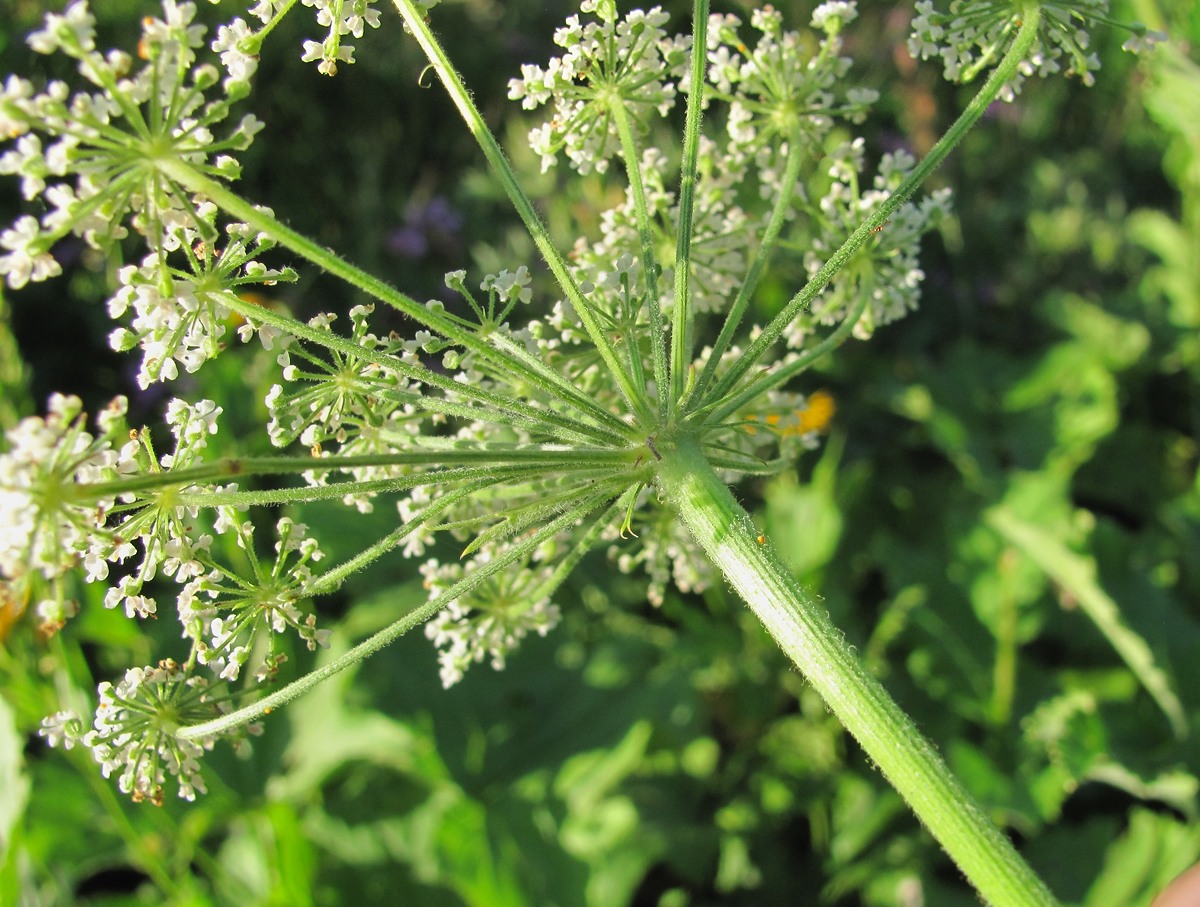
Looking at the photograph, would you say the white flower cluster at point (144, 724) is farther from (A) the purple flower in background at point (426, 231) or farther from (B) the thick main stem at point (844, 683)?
(A) the purple flower in background at point (426, 231)

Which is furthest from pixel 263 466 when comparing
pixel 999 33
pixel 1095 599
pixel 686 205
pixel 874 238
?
pixel 1095 599

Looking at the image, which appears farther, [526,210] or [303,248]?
[526,210]

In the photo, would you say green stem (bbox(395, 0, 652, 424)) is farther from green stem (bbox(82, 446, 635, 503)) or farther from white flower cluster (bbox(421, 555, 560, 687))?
white flower cluster (bbox(421, 555, 560, 687))

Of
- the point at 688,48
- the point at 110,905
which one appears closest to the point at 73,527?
the point at 688,48

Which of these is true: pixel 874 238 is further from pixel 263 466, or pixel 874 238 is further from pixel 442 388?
pixel 263 466

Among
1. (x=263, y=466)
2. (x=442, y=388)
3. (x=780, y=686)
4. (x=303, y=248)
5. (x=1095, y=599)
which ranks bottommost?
(x=1095, y=599)

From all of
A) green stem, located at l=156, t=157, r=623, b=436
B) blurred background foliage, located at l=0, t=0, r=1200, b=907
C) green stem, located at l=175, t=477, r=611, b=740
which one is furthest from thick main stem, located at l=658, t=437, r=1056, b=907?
blurred background foliage, located at l=0, t=0, r=1200, b=907

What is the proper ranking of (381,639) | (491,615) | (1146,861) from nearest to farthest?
(381,639) → (491,615) → (1146,861)

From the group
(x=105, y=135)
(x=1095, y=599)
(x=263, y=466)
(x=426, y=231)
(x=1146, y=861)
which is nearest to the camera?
(x=263, y=466)
